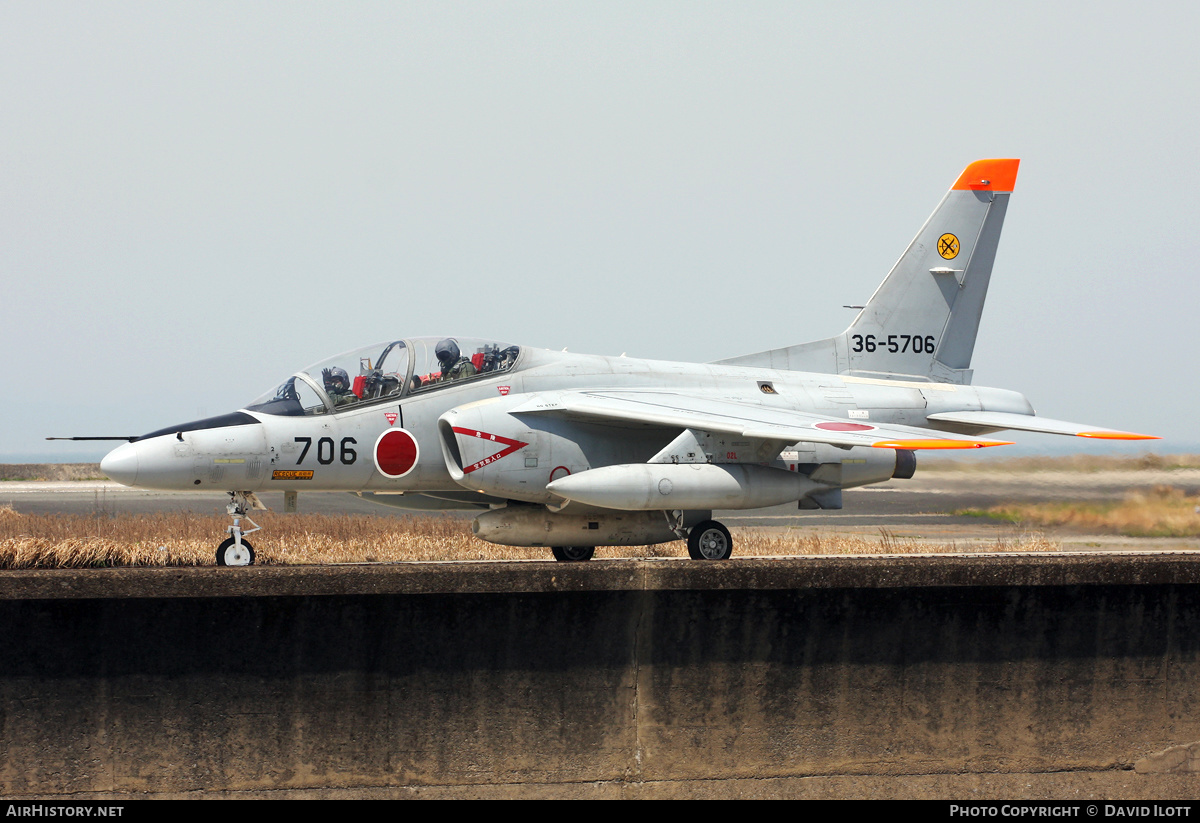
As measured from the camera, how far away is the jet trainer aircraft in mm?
11008

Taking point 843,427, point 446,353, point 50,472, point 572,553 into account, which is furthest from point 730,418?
point 50,472

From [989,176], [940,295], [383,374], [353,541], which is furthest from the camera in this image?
[989,176]

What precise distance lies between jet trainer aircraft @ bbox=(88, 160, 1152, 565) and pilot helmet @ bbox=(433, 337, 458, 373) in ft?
0.06

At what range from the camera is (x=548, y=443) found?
12055 millimetres

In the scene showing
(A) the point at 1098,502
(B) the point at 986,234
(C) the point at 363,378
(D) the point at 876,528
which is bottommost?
(D) the point at 876,528

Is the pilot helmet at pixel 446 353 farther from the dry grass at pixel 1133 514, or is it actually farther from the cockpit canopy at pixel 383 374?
the dry grass at pixel 1133 514

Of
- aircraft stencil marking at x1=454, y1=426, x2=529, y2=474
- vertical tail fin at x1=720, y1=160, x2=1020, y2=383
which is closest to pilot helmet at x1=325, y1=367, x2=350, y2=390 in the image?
aircraft stencil marking at x1=454, y1=426, x2=529, y2=474

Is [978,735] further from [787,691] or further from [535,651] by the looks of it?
[535,651]

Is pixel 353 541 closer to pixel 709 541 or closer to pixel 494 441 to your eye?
pixel 494 441

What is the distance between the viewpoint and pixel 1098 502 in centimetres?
1634

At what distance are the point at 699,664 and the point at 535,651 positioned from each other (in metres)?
0.99

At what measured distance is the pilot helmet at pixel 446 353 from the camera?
40.4 feet

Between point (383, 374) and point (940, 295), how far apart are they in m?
8.63
